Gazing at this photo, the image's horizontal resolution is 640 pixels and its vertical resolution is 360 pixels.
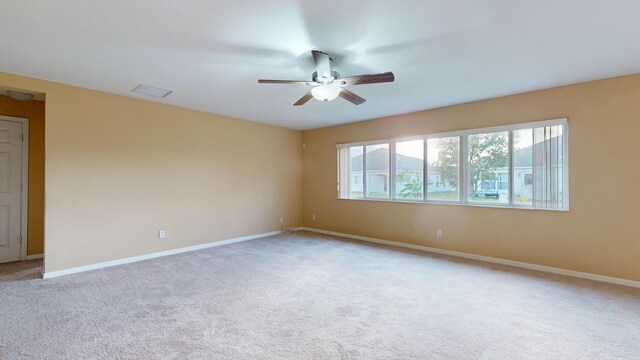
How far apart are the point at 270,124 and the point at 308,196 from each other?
191 centimetres

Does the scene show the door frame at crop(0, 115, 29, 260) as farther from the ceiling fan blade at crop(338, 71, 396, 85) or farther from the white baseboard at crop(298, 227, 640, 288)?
the white baseboard at crop(298, 227, 640, 288)

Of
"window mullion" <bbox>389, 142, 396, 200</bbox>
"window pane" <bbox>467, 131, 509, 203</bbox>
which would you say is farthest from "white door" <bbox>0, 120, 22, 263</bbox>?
"window pane" <bbox>467, 131, 509, 203</bbox>

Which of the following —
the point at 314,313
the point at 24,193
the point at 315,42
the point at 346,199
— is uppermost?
the point at 315,42

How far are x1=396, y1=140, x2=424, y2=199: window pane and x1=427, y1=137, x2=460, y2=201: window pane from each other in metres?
0.16

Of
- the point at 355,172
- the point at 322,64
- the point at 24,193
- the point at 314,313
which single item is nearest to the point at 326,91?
the point at 322,64

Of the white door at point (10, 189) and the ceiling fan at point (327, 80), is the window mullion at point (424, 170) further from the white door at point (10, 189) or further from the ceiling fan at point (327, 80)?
the white door at point (10, 189)

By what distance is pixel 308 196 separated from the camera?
689 centimetres

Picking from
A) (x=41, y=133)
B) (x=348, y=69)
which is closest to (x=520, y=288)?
(x=348, y=69)

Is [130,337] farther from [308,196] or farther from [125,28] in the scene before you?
[308,196]

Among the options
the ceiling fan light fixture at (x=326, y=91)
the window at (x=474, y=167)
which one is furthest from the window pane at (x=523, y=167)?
the ceiling fan light fixture at (x=326, y=91)

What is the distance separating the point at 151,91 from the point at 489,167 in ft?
16.6

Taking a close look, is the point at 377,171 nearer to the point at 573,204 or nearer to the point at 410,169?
the point at 410,169

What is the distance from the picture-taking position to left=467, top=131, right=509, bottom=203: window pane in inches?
166

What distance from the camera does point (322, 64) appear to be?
2707 millimetres
